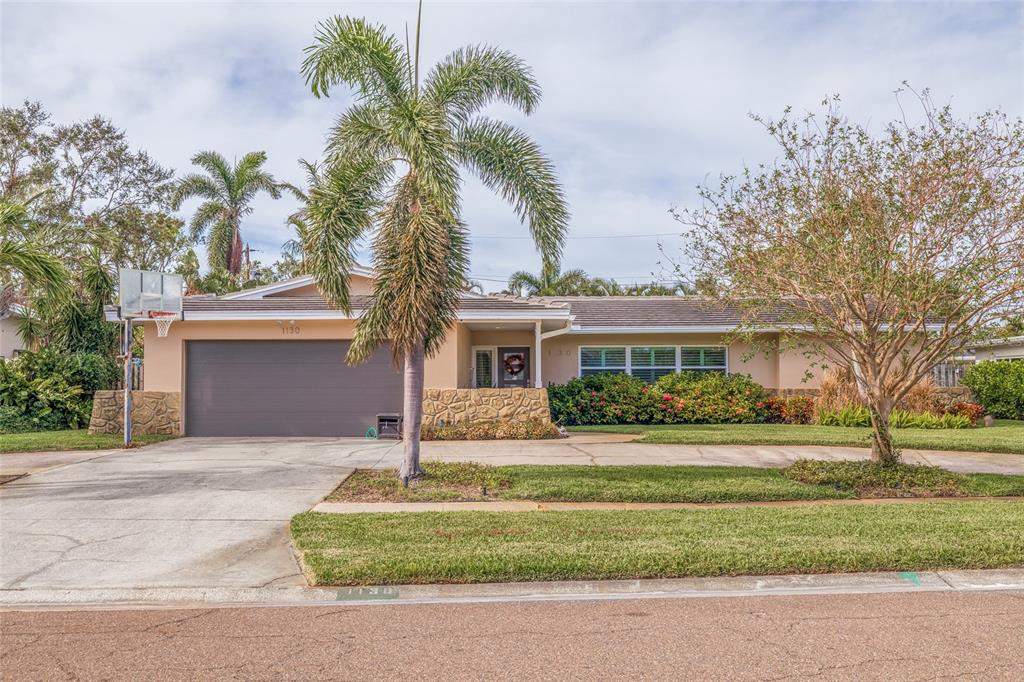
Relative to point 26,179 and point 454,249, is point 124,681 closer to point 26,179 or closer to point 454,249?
point 454,249

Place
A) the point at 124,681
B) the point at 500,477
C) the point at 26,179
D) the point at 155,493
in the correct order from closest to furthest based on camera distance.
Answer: the point at 124,681, the point at 155,493, the point at 500,477, the point at 26,179

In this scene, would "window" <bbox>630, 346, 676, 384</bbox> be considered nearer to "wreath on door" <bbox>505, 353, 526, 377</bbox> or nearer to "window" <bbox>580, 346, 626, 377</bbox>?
"window" <bbox>580, 346, 626, 377</bbox>

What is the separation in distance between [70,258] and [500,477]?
61.9 ft

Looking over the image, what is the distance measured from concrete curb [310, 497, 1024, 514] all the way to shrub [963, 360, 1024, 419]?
14.2 metres

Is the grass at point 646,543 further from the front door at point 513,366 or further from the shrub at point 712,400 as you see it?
the front door at point 513,366

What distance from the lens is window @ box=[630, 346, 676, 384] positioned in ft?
72.8

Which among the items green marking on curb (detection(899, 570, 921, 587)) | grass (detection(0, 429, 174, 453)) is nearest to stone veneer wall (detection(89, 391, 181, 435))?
grass (detection(0, 429, 174, 453))

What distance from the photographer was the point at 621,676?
4430 millimetres

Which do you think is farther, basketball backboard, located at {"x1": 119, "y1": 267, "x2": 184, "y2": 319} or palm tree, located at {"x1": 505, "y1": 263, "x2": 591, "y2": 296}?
palm tree, located at {"x1": 505, "y1": 263, "x2": 591, "y2": 296}

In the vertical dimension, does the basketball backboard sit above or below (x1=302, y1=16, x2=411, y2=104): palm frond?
below

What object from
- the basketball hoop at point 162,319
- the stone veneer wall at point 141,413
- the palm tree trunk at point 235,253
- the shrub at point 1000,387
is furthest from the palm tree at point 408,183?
the palm tree trunk at point 235,253

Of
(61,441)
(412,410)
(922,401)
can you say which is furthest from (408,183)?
(922,401)

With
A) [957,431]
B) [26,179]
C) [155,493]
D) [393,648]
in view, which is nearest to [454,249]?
[155,493]

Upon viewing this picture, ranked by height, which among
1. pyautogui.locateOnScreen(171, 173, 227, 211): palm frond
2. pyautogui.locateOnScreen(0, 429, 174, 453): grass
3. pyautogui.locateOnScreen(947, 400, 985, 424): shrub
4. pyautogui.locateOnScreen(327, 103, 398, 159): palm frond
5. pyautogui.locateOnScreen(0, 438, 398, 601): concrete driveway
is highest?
pyautogui.locateOnScreen(171, 173, 227, 211): palm frond
